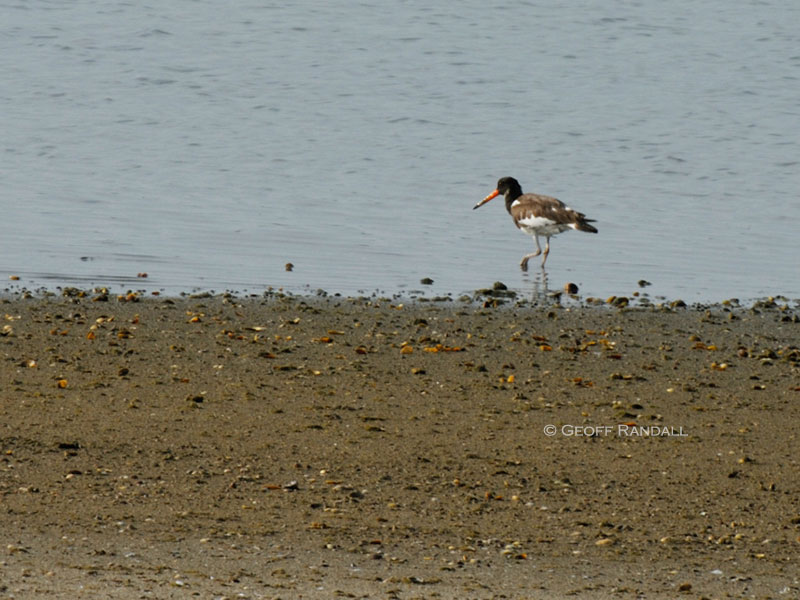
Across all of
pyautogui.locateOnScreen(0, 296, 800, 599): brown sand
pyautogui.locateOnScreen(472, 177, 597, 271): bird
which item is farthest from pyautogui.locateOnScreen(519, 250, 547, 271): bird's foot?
pyautogui.locateOnScreen(0, 296, 800, 599): brown sand

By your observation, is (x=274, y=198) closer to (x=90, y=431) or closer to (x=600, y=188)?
(x=600, y=188)

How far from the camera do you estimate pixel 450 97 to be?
27.1 metres

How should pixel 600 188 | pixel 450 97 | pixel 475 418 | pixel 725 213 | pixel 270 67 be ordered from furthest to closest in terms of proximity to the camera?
pixel 270 67
pixel 450 97
pixel 600 188
pixel 725 213
pixel 475 418

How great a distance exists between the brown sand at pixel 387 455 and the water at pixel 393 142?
223 centimetres

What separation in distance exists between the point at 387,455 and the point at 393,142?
1540 centimetres

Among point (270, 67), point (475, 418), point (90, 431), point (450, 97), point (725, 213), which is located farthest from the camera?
point (270, 67)

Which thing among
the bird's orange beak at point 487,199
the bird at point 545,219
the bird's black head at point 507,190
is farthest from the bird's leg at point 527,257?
the bird's orange beak at point 487,199

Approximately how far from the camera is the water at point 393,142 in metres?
14.2

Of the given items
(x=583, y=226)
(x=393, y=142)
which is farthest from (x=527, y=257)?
(x=393, y=142)

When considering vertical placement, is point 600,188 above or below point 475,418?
above

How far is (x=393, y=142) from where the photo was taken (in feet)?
73.8

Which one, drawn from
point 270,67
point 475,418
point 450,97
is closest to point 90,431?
point 475,418

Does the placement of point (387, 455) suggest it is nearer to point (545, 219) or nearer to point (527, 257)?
point (527, 257)

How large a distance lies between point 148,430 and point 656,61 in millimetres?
25829
